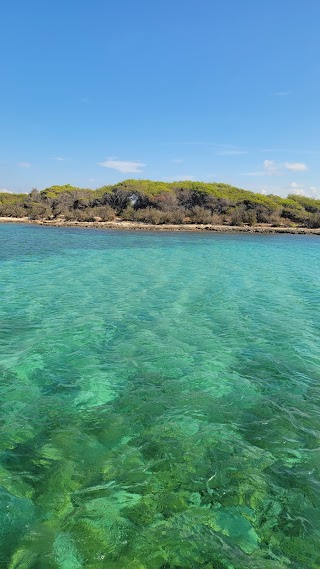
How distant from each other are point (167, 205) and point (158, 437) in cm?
5919

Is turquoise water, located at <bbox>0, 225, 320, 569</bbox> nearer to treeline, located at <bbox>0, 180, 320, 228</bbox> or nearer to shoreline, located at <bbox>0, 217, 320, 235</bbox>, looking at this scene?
shoreline, located at <bbox>0, 217, 320, 235</bbox>

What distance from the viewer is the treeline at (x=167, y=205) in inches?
2287

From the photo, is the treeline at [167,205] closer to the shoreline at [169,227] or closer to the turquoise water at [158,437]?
the shoreline at [169,227]

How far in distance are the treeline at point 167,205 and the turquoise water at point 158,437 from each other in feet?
155

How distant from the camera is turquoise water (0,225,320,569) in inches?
139

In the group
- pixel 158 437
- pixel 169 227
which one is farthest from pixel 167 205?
pixel 158 437

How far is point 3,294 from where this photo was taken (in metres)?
13.6

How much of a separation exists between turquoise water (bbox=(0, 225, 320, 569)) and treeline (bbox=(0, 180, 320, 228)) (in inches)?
1861

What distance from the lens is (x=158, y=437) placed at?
16.9ft

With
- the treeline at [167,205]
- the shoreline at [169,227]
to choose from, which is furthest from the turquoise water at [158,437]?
the treeline at [167,205]

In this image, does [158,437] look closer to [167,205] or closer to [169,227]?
[169,227]

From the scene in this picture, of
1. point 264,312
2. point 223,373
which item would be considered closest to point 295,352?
point 223,373

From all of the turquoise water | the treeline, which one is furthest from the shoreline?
the turquoise water

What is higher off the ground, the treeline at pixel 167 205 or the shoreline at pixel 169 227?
the treeline at pixel 167 205
